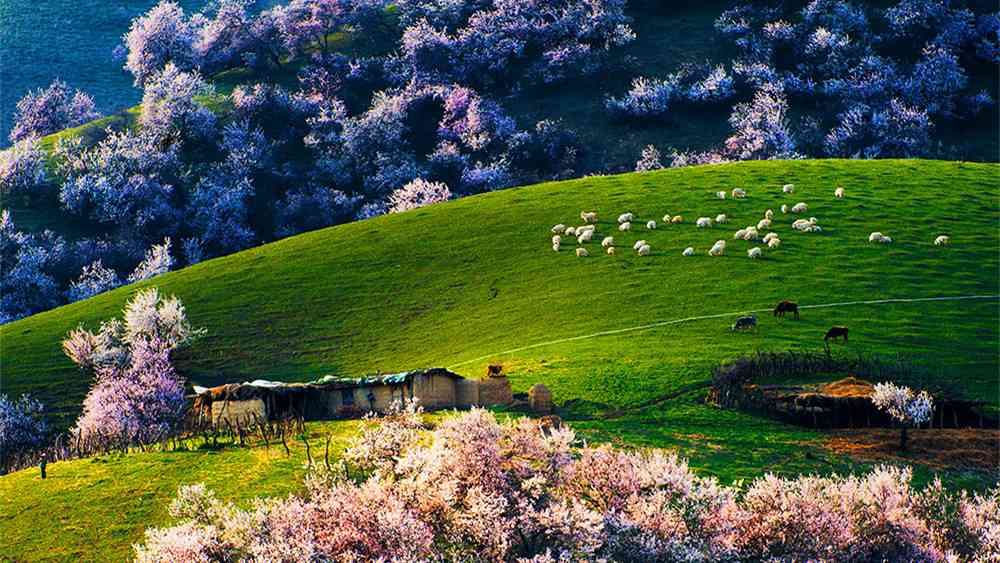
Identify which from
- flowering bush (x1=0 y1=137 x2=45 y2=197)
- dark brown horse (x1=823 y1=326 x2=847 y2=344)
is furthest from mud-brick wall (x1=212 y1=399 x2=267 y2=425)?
flowering bush (x1=0 y1=137 x2=45 y2=197)

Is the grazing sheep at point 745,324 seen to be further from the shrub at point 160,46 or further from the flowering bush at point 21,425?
the shrub at point 160,46

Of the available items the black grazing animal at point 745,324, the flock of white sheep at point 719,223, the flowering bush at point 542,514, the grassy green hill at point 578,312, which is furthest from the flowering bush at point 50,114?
the flowering bush at point 542,514

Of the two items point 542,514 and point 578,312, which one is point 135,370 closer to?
point 578,312

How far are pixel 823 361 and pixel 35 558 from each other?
33.8m

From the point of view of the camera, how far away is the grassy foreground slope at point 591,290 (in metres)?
56.5

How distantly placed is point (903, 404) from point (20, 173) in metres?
103

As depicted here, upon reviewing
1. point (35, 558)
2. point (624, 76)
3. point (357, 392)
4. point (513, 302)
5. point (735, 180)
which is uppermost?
point (624, 76)

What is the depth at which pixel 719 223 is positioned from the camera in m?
77.6

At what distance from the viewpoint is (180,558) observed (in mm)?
29500

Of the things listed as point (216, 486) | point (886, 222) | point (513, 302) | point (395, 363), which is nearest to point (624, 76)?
point (886, 222)

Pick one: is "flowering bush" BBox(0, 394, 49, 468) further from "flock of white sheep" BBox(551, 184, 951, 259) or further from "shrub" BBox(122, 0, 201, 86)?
"shrub" BBox(122, 0, 201, 86)

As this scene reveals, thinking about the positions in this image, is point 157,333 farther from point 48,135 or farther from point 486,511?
point 48,135

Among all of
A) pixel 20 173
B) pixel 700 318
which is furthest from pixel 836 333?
pixel 20 173

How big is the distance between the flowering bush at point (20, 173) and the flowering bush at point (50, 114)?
1049 inches
